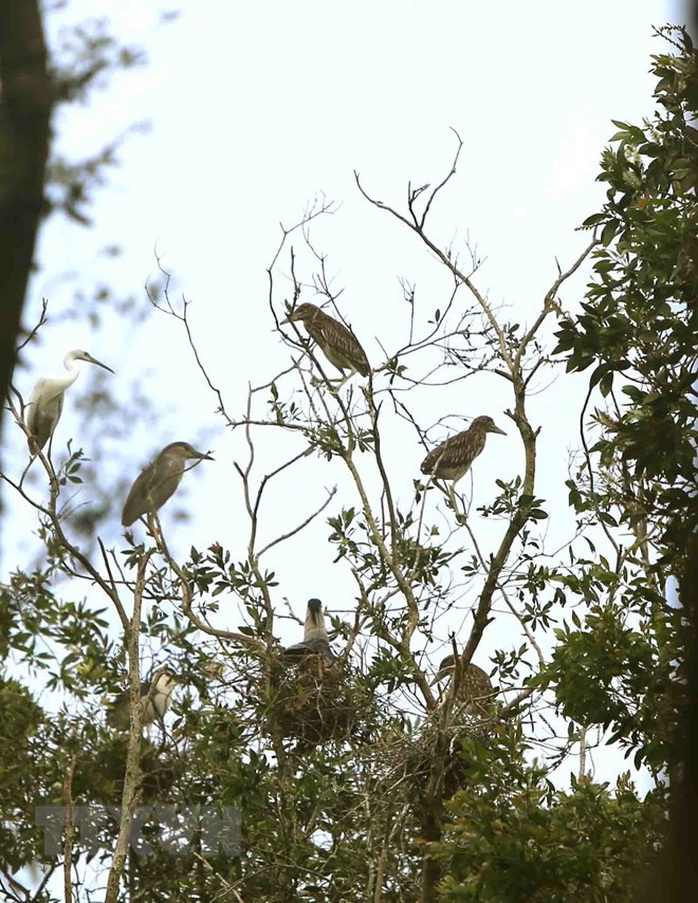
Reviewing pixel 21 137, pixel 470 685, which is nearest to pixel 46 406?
pixel 470 685

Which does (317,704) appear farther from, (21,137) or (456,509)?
(21,137)

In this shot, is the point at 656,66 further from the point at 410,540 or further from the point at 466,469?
the point at 466,469

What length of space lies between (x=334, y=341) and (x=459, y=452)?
1.18m

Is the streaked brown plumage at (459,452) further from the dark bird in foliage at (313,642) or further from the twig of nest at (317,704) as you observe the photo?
the twig of nest at (317,704)

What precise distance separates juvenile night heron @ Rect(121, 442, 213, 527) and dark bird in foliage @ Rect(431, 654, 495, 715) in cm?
183

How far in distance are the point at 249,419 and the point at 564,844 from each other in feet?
9.25

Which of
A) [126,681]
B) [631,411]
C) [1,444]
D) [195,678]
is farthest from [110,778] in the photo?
[1,444]

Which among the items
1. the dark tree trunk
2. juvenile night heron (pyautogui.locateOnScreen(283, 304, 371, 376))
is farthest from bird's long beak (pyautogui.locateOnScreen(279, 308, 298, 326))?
the dark tree trunk

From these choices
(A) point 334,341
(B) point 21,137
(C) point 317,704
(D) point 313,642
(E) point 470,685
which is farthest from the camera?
(A) point 334,341

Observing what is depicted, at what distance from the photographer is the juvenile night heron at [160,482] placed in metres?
7.39

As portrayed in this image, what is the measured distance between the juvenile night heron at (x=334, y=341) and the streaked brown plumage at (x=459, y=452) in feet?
2.46

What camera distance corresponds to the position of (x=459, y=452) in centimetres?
862

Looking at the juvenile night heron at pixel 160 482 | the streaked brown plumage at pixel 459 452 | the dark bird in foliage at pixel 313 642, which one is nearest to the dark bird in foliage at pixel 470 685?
the dark bird in foliage at pixel 313 642

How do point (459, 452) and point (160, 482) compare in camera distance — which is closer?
point (160, 482)
